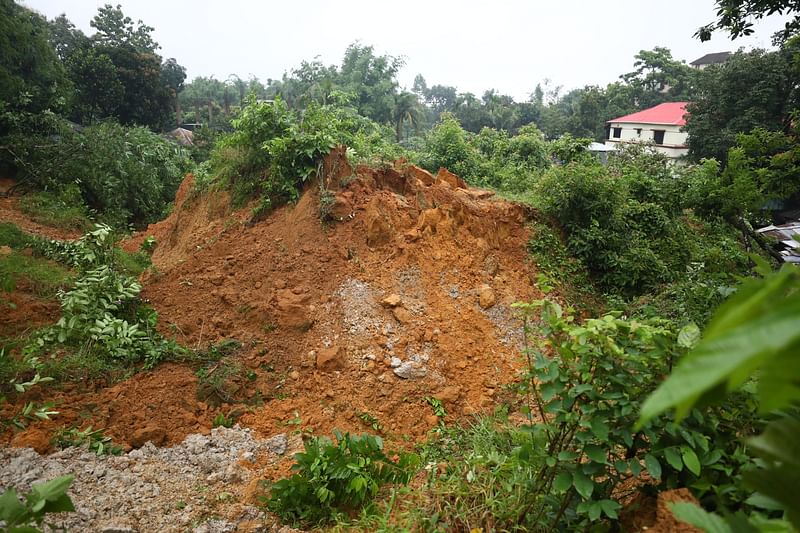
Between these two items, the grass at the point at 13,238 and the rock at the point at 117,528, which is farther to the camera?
the grass at the point at 13,238

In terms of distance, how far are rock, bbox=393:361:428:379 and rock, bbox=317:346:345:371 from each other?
55 centimetres

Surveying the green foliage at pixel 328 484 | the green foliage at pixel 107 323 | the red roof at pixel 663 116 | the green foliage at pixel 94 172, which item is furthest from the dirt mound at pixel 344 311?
the red roof at pixel 663 116

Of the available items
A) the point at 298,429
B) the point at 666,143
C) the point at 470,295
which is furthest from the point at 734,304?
the point at 666,143

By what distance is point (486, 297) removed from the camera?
18.2 feet

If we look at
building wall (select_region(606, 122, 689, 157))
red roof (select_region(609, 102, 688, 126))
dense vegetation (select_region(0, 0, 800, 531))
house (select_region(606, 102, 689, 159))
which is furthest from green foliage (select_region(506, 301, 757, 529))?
red roof (select_region(609, 102, 688, 126))

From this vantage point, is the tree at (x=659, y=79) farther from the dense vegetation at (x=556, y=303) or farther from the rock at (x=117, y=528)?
the rock at (x=117, y=528)

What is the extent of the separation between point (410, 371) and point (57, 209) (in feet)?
31.2

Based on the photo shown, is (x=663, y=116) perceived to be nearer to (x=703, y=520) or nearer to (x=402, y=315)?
(x=402, y=315)

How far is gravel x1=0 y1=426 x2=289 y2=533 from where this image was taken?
2.80 m

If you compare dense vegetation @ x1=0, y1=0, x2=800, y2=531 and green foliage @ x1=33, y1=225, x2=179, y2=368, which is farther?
green foliage @ x1=33, y1=225, x2=179, y2=368

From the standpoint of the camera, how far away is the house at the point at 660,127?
2773 centimetres

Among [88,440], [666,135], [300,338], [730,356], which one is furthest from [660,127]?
[730,356]

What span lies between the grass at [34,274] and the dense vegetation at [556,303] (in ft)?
0.13

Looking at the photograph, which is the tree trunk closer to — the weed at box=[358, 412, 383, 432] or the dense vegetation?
the dense vegetation
